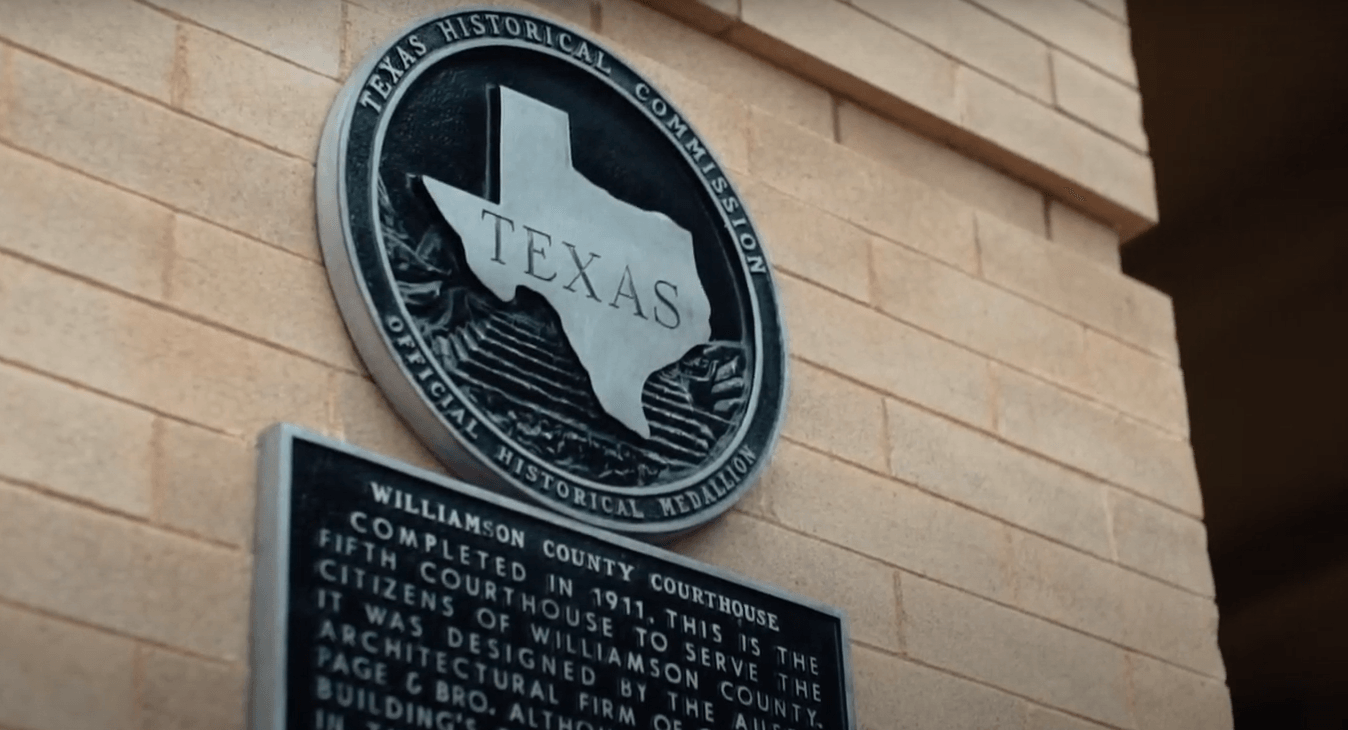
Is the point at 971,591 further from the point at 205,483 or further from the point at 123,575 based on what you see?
the point at 123,575

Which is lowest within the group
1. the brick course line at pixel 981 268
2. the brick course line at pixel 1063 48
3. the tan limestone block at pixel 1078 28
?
the brick course line at pixel 981 268

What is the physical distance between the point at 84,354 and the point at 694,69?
1533 mm

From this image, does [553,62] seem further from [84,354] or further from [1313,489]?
[1313,489]

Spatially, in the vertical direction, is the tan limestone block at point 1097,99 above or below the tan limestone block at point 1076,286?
above

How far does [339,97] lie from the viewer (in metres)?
3.35

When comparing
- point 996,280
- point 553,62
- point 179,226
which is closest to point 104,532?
point 179,226

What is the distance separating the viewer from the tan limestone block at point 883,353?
388 cm

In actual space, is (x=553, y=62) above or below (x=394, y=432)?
above

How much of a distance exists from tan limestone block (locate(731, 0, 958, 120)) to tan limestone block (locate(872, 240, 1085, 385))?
0.37 metres

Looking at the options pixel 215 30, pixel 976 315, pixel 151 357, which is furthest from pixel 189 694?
pixel 976 315

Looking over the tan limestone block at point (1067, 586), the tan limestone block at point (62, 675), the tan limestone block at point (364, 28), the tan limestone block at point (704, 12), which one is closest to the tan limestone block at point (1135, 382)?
the tan limestone block at point (1067, 586)

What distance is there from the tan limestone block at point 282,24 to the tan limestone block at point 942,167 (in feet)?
3.93

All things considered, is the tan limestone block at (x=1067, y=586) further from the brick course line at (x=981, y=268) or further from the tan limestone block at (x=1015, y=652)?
the brick course line at (x=981, y=268)

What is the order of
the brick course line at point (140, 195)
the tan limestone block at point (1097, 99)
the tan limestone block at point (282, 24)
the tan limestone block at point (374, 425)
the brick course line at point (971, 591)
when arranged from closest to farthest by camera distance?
the brick course line at point (140, 195) → the tan limestone block at point (374, 425) → the tan limestone block at point (282, 24) → the brick course line at point (971, 591) → the tan limestone block at point (1097, 99)
